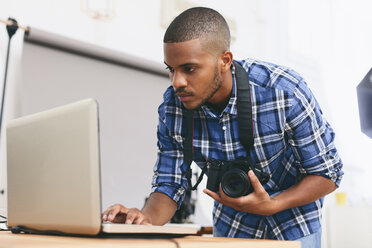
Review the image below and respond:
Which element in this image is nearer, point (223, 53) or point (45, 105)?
point (223, 53)

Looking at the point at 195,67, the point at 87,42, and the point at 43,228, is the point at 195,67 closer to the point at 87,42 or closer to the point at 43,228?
the point at 43,228

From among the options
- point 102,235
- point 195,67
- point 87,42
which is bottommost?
point 102,235

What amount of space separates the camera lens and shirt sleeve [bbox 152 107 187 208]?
20cm

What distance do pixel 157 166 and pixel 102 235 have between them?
21.2 inches

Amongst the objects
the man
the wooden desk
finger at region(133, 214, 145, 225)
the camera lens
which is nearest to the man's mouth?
the man

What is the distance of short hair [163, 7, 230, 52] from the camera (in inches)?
41.1

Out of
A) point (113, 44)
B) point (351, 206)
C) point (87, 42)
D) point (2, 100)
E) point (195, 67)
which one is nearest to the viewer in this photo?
point (195, 67)

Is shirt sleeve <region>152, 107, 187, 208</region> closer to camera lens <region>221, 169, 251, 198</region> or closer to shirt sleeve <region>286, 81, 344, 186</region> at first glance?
camera lens <region>221, 169, 251, 198</region>

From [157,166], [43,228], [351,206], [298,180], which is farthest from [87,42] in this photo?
[351,206]

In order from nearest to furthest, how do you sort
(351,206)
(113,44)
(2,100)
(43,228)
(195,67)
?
(43,228), (195,67), (2,100), (113,44), (351,206)

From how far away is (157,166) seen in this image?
120 centimetres

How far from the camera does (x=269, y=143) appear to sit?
1141 mm

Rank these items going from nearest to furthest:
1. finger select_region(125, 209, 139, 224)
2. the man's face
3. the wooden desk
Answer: the wooden desk, finger select_region(125, 209, 139, 224), the man's face

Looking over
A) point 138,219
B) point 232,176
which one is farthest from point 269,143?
point 138,219
